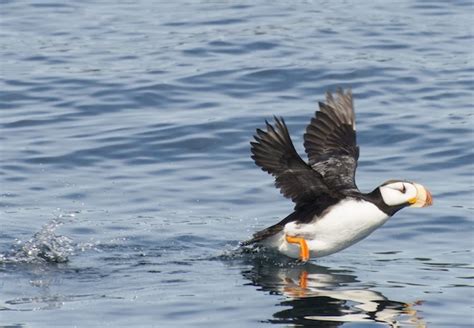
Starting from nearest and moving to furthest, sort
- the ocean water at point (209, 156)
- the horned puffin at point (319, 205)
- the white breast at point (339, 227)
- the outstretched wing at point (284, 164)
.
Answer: the ocean water at point (209, 156) < the outstretched wing at point (284, 164) < the horned puffin at point (319, 205) < the white breast at point (339, 227)

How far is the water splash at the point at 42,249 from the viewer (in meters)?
9.31

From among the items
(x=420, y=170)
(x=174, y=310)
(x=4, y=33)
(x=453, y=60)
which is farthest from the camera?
(x=4, y=33)

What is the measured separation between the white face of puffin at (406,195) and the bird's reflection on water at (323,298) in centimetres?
64

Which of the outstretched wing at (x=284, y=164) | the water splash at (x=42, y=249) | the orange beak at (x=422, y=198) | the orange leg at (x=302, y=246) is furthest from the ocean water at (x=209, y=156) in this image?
the outstretched wing at (x=284, y=164)

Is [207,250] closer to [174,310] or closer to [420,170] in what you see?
[174,310]

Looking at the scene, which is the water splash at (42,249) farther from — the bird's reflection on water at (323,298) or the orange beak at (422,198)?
the orange beak at (422,198)

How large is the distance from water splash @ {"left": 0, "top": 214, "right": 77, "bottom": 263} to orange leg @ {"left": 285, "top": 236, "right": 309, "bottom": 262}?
1.67 m

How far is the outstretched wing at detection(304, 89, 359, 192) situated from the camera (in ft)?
32.8

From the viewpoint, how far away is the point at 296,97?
14438 mm

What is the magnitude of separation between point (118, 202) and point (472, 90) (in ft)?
17.5

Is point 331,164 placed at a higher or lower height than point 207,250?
higher

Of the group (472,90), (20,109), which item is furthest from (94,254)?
(472,90)

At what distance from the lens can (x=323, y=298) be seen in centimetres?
841

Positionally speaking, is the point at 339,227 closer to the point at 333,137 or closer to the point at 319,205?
the point at 319,205
